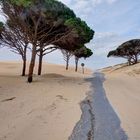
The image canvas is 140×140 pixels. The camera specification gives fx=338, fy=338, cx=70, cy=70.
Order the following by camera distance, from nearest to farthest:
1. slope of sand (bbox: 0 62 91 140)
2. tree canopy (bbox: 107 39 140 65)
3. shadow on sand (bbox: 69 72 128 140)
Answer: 1. shadow on sand (bbox: 69 72 128 140)
2. slope of sand (bbox: 0 62 91 140)
3. tree canopy (bbox: 107 39 140 65)

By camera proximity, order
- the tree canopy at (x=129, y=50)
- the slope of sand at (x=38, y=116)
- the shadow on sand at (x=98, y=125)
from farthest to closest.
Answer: the tree canopy at (x=129, y=50) → the slope of sand at (x=38, y=116) → the shadow on sand at (x=98, y=125)

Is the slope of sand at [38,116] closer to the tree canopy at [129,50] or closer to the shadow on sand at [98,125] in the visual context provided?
the shadow on sand at [98,125]

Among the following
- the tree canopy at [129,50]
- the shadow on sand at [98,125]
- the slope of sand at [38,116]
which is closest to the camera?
the shadow on sand at [98,125]

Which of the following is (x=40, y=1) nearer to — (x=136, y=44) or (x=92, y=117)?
(x=92, y=117)

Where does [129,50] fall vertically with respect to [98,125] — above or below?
above

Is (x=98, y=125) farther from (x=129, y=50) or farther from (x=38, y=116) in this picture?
(x=129, y=50)

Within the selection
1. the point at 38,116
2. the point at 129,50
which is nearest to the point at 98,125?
the point at 38,116

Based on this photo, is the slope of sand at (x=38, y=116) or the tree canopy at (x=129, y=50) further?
the tree canopy at (x=129, y=50)

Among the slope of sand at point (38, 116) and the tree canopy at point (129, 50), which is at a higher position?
the tree canopy at point (129, 50)

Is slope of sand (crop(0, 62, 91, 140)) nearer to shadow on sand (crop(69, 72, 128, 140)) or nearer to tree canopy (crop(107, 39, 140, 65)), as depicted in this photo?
shadow on sand (crop(69, 72, 128, 140))

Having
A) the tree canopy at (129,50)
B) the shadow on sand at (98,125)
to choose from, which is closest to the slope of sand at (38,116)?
the shadow on sand at (98,125)

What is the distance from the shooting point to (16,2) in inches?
1042

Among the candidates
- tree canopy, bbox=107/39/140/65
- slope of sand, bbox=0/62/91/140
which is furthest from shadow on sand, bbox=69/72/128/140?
tree canopy, bbox=107/39/140/65

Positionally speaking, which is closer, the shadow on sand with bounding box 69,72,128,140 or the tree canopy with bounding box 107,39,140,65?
the shadow on sand with bounding box 69,72,128,140
